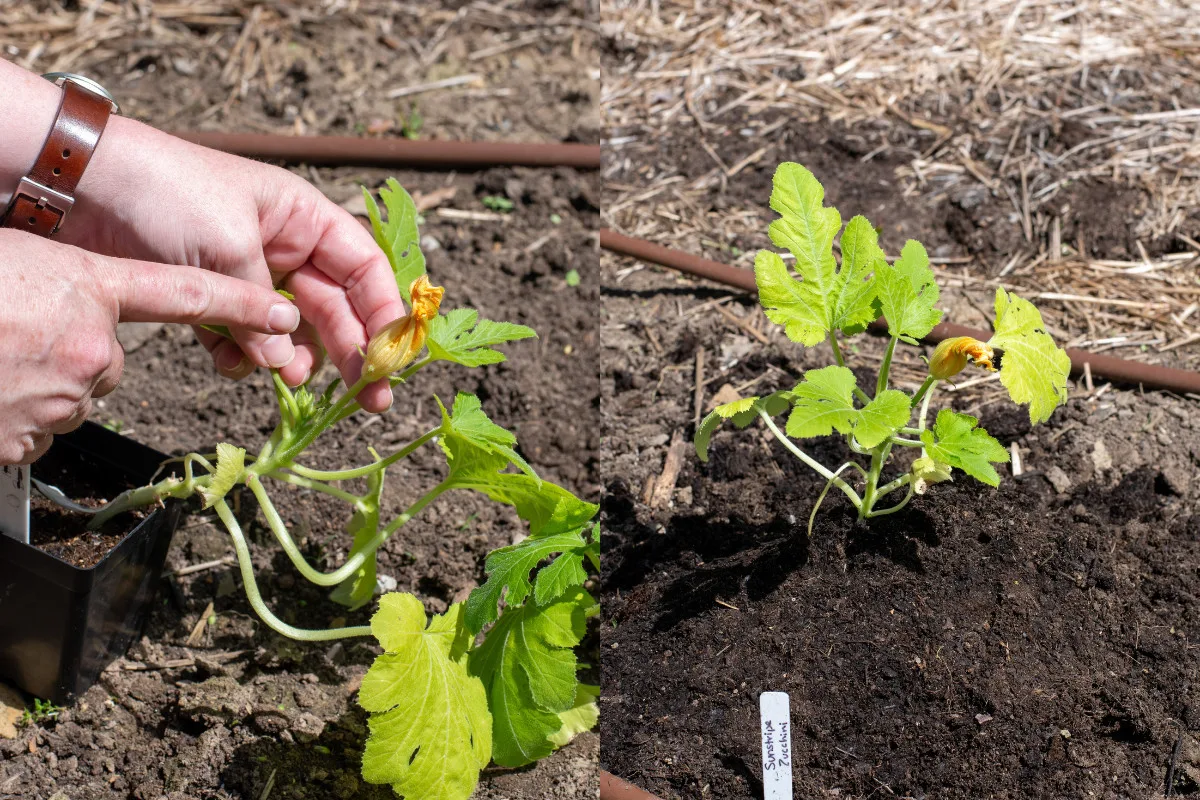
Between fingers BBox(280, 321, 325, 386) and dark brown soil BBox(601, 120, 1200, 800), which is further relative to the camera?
fingers BBox(280, 321, 325, 386)

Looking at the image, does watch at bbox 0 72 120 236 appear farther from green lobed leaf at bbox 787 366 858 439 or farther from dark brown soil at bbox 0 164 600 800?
green lobed leaf at bbox 787 366 858 439

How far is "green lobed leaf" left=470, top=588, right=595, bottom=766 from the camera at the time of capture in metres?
1.92

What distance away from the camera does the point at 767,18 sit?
430 centimetres

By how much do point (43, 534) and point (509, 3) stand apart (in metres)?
3.22

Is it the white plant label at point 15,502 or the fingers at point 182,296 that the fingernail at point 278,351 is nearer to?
the fingers at point 182,296

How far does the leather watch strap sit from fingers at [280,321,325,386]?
0.52 m

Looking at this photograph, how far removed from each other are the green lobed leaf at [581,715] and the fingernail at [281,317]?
Result: 37.8 inches

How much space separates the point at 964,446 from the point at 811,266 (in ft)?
1.59

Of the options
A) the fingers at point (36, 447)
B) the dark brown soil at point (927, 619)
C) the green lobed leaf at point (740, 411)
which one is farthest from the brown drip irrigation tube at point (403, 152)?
the fingers at point (36, 447)

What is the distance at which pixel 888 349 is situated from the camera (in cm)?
204

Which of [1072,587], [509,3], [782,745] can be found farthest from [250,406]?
[509,3]

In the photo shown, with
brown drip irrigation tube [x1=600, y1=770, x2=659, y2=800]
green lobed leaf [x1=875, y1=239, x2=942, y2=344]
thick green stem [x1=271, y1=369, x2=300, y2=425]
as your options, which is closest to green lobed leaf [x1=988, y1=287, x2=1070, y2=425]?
green lobed leaf [x1=875, y1=239, x2=942, y2=344]

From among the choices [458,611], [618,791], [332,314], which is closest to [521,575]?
[458,611]

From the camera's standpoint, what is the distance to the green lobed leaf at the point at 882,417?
5.84 feet
